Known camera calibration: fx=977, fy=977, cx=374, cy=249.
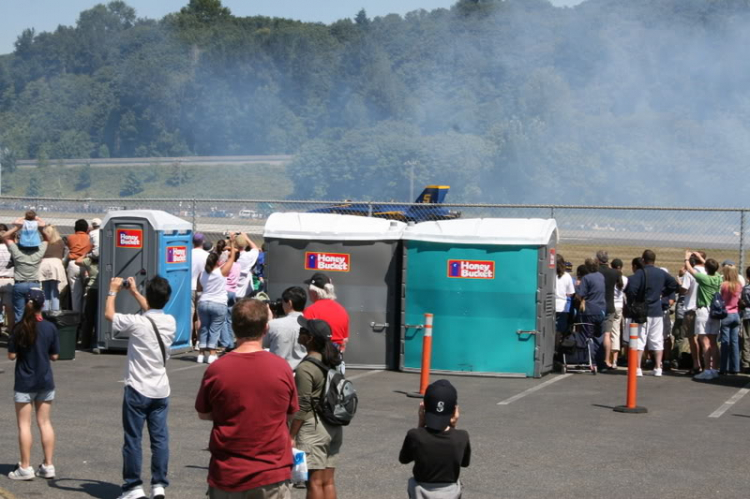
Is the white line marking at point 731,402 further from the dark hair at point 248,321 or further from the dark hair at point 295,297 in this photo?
the dark hair at point 248,321

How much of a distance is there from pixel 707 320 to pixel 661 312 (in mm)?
640

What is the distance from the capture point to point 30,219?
14719mm

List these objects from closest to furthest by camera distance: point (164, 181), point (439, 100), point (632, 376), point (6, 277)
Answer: point (632, 376) → point (6, 277) → point (164, 181) → point (439, 100)

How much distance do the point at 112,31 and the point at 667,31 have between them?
8641 centimetres

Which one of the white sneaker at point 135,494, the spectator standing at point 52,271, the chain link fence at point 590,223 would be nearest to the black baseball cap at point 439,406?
the white sneaker at point 135,494

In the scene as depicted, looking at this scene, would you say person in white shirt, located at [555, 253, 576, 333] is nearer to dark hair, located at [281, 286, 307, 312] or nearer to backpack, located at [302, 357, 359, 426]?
dark hair, located at [281, 286, 307, 312]

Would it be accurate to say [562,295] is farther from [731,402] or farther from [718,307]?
[731,402]

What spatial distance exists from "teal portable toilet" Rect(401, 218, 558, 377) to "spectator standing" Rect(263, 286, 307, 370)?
629 centimetres

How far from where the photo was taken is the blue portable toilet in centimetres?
1466

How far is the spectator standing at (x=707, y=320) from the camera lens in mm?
13430

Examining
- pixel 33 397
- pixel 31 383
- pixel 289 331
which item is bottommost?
pixel 33 397

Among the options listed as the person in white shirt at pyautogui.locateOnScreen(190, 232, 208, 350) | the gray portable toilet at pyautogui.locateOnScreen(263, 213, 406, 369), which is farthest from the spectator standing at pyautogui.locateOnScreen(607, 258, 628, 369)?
the person in white shirt at pyautogui.locateOnScreen(190, 232, 208, 350)

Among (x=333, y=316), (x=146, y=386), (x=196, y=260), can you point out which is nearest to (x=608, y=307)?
(x=196, y=260)

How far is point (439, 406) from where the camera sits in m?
5.18
